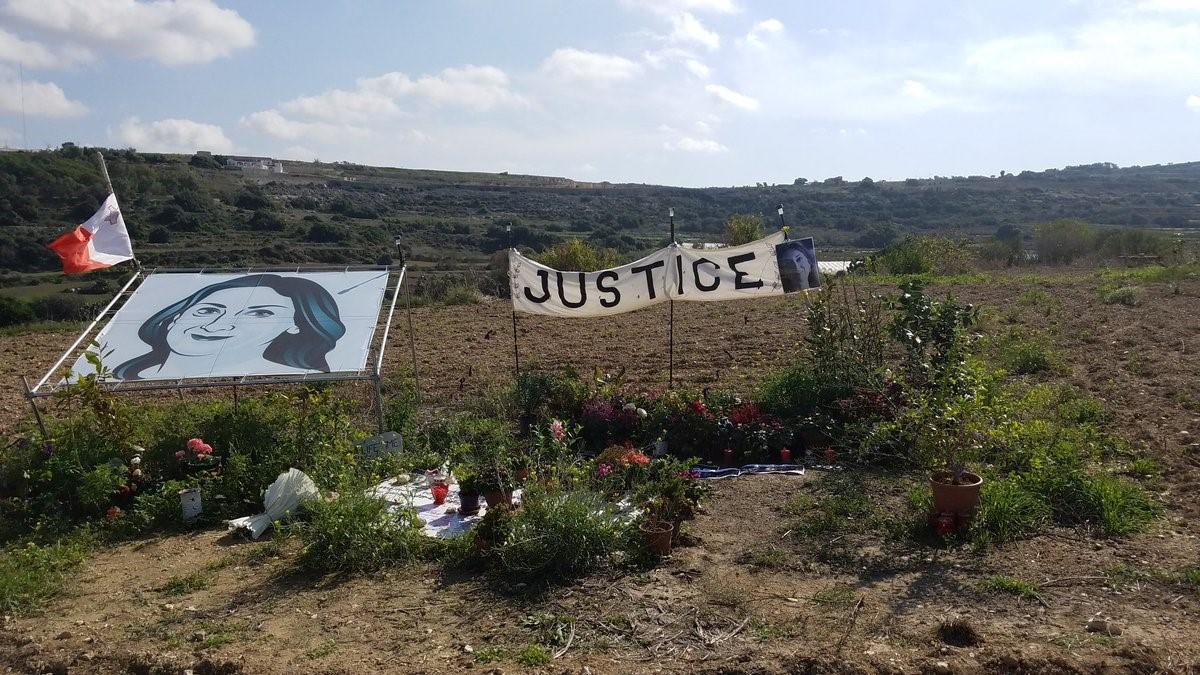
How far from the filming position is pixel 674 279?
8250mm

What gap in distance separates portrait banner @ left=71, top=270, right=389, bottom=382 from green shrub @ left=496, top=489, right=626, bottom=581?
3.08 m

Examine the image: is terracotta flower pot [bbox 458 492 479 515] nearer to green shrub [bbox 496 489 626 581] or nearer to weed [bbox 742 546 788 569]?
green shrub [bbox 496 489 626 581]

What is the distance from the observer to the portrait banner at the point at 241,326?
714 centimetres

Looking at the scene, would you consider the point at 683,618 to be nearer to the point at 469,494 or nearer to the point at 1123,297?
the point at 469,494

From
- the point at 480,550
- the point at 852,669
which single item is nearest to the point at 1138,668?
the point at 852,669

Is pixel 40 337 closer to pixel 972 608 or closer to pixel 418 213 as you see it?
pixel 972 608

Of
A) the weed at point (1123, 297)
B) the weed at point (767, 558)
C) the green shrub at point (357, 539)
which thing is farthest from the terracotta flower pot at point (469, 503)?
the weed at point (1123, 297)

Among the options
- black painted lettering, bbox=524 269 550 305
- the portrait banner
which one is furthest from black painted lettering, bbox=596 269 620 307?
the portrait banner

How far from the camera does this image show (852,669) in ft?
11.2

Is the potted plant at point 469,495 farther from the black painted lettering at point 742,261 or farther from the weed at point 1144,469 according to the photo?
the weed at point 1144,469

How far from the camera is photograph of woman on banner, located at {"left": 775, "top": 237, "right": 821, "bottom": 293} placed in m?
7.88

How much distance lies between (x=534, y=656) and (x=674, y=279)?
516 cm

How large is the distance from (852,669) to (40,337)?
53.6 ft

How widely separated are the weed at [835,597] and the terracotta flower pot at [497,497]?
7.41ft
